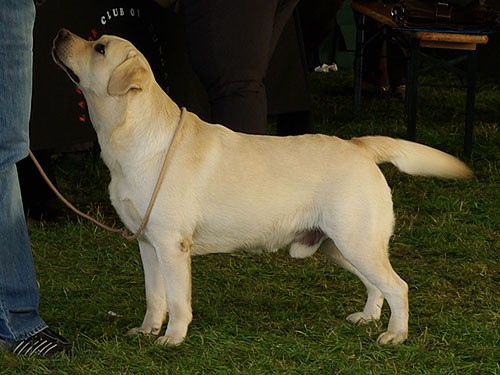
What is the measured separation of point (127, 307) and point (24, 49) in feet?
3.74

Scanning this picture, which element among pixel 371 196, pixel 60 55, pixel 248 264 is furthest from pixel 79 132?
pixel 371 196

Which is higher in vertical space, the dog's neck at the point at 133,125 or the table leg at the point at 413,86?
the dog's neck at the point at 133,125

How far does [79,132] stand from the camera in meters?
4.73

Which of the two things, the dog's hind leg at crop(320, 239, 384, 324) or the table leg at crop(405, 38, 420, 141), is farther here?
the table leg at crop(405, 38, 420, 141)

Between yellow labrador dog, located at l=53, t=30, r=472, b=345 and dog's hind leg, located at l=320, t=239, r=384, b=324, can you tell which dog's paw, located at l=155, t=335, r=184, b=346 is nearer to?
yellow labrador dog, located at l=53, t=30, r=472, b=345

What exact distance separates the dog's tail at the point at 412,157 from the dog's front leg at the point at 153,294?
29.4 inches

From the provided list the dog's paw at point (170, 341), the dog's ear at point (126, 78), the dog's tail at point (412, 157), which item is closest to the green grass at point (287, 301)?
the dog's paw at point (170, 341)

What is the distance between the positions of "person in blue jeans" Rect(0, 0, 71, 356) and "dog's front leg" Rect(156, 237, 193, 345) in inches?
12.8

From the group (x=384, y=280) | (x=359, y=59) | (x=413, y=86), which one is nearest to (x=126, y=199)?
(x=384, y=280)

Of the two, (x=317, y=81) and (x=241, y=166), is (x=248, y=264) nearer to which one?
(x=241, y=166)

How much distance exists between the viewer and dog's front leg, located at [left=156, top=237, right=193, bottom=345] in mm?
3279

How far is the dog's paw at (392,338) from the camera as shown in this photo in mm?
3400

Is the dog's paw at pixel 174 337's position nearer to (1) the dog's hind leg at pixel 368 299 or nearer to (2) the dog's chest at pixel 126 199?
(2) the dog's chest at pixel 126 199

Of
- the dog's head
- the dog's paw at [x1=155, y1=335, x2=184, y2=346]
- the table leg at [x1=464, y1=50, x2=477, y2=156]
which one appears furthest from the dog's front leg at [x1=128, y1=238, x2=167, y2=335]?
the table leg at [x1=464, y1=50, x2=477, y2=156]
